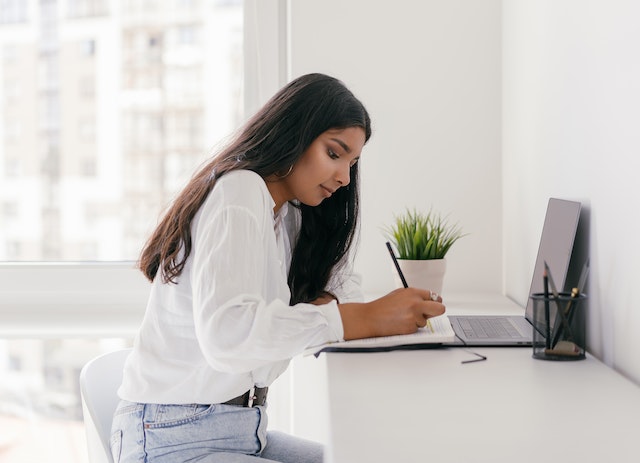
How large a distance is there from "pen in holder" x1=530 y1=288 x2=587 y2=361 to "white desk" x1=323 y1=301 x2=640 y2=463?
0.02 meters

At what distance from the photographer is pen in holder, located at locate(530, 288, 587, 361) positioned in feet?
4.27

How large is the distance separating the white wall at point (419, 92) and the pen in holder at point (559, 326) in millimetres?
1013

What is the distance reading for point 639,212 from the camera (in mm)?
1203

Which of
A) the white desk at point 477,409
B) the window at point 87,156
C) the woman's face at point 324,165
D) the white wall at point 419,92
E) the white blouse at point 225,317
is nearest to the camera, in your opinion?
the white desk at point 477,409

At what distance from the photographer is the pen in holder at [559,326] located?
4.27 ft

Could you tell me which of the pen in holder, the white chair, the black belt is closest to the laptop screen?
the pen in holder

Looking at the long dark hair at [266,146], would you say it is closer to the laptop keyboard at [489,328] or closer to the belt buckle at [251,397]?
the belt buckle at [251,397]

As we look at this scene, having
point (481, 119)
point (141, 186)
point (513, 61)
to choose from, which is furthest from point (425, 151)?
point (141, 186)

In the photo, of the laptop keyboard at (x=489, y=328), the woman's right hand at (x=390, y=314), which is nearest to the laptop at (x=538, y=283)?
the laptop keyboard at (x=489, y=328)

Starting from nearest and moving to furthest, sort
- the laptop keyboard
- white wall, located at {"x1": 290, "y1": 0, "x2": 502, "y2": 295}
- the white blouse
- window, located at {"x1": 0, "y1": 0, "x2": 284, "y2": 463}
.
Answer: the white blouse, the laptop keyboard, white wall, located at {"x1": 290, "y1": 0, "x2": 502, "y2": 295}, window, located at {"x1": 0, "y1": 0, "x2": 284, "y2": 463}

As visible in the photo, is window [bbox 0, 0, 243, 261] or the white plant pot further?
window [bbox 0, 0, 243, 261]

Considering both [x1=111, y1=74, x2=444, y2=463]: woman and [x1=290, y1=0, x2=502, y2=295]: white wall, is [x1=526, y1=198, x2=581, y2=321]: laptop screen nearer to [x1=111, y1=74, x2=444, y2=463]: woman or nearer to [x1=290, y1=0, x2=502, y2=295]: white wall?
[x1=111, y1=74, x2=444, y2=463]: woman

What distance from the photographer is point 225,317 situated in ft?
3.77

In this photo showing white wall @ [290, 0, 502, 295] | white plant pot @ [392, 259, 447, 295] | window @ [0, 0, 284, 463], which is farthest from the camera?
window @ [0, 0, 284, 463]
